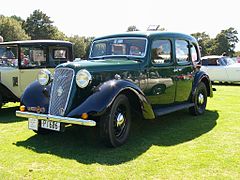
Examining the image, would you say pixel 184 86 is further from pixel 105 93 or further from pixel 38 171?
pixel 38 171

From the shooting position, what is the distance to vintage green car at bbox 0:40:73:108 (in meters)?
7.34

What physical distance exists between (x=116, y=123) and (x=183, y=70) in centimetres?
258

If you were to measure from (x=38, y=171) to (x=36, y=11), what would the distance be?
77637 mm

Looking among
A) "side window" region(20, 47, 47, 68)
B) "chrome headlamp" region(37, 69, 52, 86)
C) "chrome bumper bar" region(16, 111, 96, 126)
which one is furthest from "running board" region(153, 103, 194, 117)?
"side window" region(20, 47, 47, 68)

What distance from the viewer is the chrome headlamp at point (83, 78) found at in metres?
4.48

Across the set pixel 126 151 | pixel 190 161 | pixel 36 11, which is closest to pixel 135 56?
pixel 126 151

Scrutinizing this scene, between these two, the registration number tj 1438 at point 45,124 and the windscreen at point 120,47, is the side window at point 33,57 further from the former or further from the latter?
the registration number tj 1438 at point 45,124

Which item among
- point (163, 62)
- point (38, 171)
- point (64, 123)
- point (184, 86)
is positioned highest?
point (163, 62)

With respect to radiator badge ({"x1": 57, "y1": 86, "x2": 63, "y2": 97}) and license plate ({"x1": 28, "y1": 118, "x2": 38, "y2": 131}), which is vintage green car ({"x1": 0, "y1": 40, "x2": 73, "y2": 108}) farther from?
radiator badge ({"x1": 57, "y1": 86, "x2": 63, "y2": 97})

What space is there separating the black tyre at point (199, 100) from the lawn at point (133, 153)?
0.80 meters

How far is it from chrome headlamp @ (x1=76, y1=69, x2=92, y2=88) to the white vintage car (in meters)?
11.4

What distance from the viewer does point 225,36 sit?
68.9 m

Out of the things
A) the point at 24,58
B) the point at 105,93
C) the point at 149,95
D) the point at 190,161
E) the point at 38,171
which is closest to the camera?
the point at 38,171

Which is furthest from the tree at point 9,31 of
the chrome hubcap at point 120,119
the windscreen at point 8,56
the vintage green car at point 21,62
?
the chrome hubcap at point 120,119
